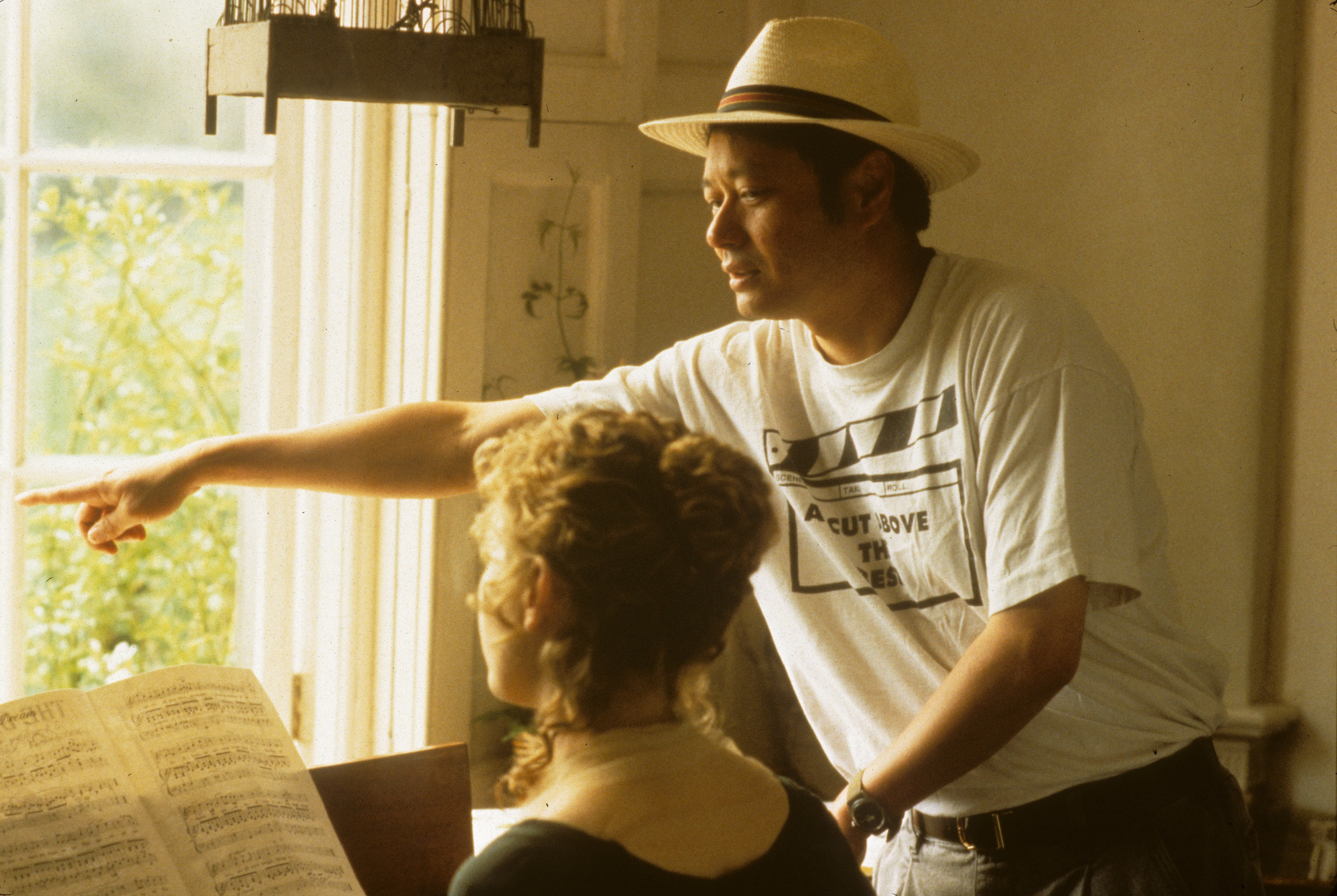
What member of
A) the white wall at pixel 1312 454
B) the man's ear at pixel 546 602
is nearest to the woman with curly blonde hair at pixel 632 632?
the man's ear at pixel 546 602

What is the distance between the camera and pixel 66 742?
43.4 inches

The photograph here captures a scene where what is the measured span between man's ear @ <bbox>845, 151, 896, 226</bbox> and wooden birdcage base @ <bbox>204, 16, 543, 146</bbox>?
1.87 ft

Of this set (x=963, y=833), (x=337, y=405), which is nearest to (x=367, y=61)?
(x=963, y=833)

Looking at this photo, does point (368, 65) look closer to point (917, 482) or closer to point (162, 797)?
point (162, 797)

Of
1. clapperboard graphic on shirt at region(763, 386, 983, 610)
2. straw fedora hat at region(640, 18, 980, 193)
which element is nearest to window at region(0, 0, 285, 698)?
straw fedora hat at region(640, 18, 980, 193)

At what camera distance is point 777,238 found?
60.4 inches

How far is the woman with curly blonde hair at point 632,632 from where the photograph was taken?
918 millimetres

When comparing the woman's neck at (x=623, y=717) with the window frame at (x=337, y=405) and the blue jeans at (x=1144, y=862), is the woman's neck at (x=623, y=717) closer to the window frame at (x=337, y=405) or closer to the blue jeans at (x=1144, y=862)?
the blue jeans at (x=1144, y=862)

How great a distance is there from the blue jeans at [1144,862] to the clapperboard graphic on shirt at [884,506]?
0.30 metres

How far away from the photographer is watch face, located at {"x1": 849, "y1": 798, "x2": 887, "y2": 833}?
132cm

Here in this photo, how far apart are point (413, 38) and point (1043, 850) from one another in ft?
3.59

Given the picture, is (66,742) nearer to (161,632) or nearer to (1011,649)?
(1011,649)

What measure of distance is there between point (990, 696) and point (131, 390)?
1.55 meters

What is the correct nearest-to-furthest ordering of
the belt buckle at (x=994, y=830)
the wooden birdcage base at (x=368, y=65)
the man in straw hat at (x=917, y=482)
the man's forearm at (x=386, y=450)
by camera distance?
the wooden birdcage base at (x=368, y=65)
the man in straw hat at (x=917, y=482)
the belt buckle at (x=994, y=830)
the man's forearm at (x=386, y=450)
